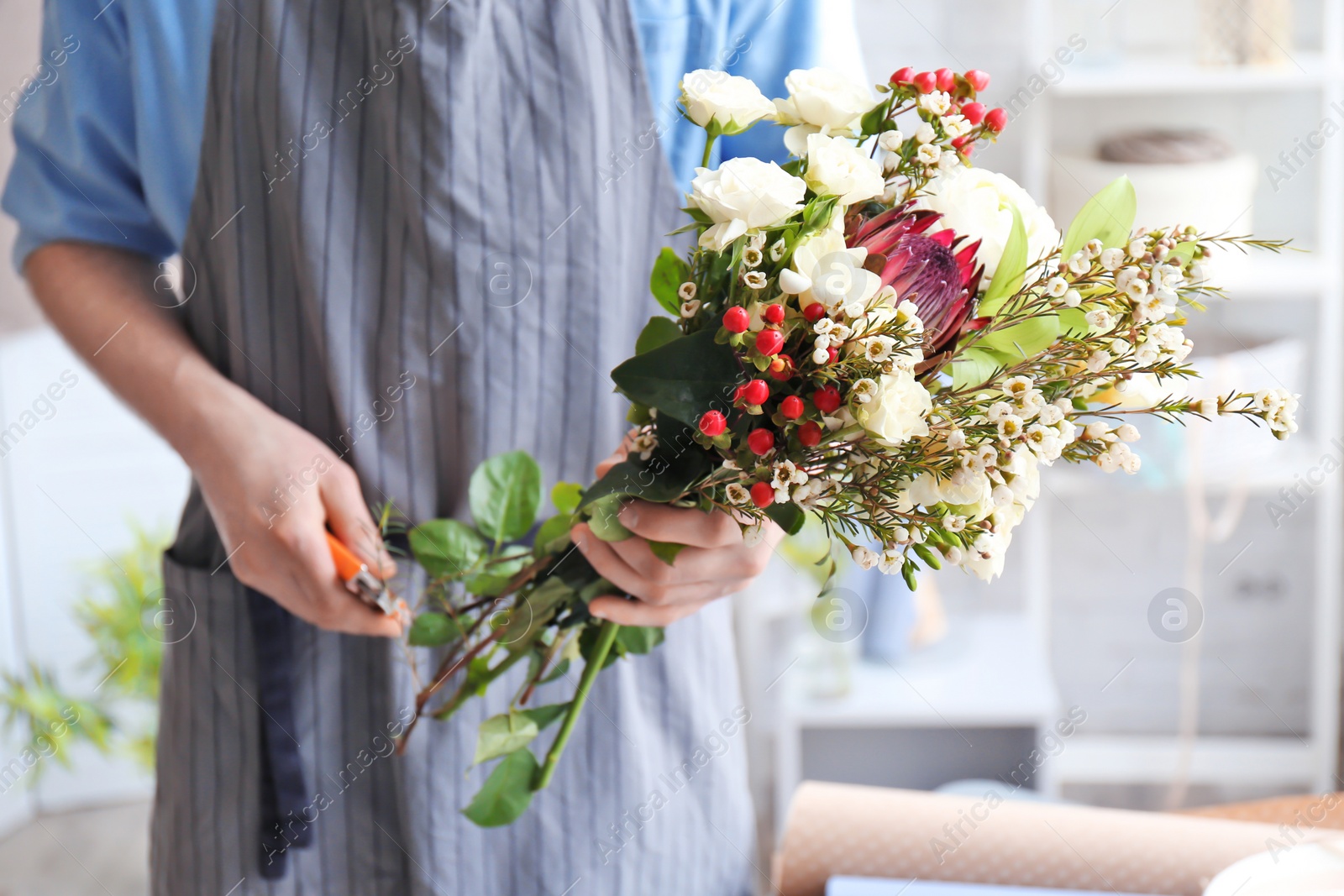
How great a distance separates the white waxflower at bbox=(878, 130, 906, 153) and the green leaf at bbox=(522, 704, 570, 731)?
0.34 meters

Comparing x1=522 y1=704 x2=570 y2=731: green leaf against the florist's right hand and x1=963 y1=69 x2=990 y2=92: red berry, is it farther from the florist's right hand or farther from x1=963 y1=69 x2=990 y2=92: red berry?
x1=963 y1=69 x2=990 y2=92: red berry

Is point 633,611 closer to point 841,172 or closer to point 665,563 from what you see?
point 665,563

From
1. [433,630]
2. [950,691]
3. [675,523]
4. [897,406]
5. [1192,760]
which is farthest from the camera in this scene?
[1192,760]

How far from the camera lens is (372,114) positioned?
0.68 meters

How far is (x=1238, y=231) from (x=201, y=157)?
1.63 m

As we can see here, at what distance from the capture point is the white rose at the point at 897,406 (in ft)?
1.35

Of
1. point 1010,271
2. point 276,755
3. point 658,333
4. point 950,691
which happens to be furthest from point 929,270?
point 950,691

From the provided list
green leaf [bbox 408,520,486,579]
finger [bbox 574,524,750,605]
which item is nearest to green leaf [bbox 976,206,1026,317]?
finger [bbox 574,524,750,605]

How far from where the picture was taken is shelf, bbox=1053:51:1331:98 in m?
1.64

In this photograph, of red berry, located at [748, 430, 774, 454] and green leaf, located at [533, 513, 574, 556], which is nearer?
red berry, located at [748, 430, 774, 454]

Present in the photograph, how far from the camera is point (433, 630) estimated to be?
62cm

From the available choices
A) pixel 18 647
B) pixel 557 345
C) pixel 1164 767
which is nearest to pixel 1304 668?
pixel 1164 767

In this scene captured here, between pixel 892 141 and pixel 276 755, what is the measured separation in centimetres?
55

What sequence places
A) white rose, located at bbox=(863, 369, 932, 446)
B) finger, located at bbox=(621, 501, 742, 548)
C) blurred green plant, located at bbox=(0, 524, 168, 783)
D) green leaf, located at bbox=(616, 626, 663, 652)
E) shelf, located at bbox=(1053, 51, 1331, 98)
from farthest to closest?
1. blurred green plant, located at bbox=(0, 524, 168, 783)
2. shelf, located at bbox=(1053, 51, 1331, 98)
3. green leaf, located at bbox=(616, 626, 663, 652)
4. finger, located at bbox=(621, 501, 742, 548)
5. white rose, located at bbox=(863, 369, 932, 446)
